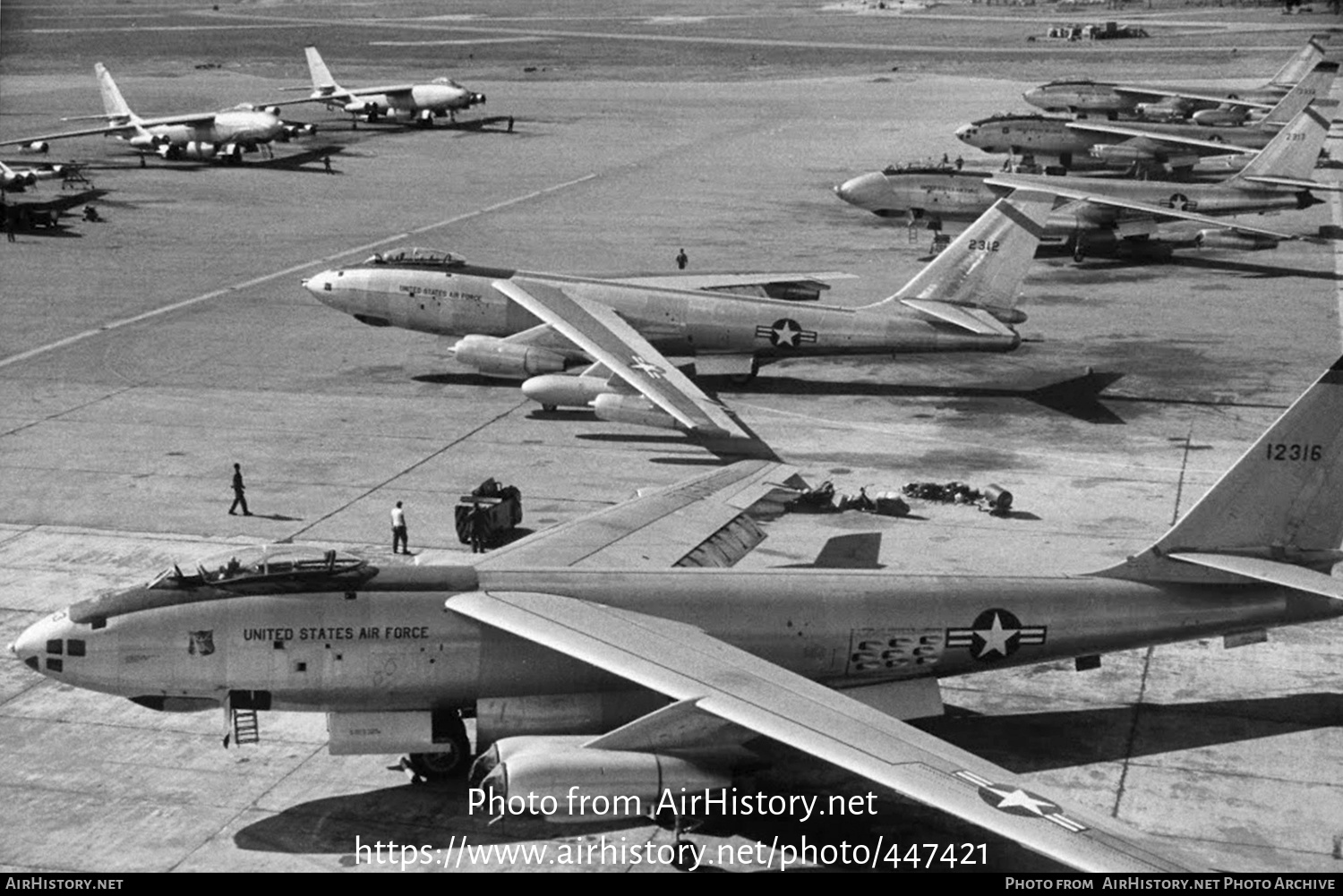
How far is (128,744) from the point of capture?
27.5 metres

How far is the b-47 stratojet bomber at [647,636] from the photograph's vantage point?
23.9 metres

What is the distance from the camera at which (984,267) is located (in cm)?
5100

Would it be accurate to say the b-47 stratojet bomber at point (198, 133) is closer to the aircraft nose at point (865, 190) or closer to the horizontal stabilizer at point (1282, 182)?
the aircraft nose at point (865, 190)

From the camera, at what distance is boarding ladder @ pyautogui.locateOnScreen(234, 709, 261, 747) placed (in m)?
25.9

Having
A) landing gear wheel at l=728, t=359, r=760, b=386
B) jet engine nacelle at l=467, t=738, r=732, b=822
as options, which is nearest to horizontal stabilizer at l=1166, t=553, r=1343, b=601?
jet engine nacelle at l=467, t=738, r=732, b=822

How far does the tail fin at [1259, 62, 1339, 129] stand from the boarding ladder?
240 ft

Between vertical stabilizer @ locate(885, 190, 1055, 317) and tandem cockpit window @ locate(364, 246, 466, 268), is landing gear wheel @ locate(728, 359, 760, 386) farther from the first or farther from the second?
tandem cockpit window @ locate(364, 246, 466, 268)

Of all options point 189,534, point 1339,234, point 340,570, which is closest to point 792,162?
point 1339,234

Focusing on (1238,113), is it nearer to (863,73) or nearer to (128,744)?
(863,73)

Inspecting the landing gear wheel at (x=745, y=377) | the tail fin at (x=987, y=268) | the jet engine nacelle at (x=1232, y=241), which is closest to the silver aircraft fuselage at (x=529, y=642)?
the tail fin at (x=987, y=268)

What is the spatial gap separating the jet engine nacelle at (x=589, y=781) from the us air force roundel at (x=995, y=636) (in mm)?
5078

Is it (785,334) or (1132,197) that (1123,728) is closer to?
(785,334)

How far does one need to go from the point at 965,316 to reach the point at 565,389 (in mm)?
12084

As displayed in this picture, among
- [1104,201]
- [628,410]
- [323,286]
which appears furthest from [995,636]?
[1104,201]
